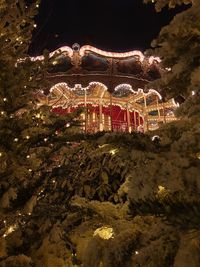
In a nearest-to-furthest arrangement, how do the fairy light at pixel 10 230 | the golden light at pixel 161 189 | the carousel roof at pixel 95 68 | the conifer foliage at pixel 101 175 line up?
the conifer foliage at pixel 101 175 < the golden light at pixel 161 189 < the fairy light at pixel 10 230 < the carousel roof at pixel 95 68

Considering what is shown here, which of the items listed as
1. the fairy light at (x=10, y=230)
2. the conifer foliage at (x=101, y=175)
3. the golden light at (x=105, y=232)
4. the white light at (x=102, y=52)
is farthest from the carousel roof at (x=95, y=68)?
the golden light at (x=105, y=232)

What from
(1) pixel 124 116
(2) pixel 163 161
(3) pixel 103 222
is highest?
(1) pixel 124 116

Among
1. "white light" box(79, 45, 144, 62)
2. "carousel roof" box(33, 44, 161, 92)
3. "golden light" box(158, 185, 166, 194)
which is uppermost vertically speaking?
"white light" box(79, 45, 144, 62)

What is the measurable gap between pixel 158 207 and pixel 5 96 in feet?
13.2

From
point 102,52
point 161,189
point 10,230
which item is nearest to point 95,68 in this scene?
point 102,52

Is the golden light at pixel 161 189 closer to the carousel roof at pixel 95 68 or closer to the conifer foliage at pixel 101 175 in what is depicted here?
the conifer foliage at pixel 101 175

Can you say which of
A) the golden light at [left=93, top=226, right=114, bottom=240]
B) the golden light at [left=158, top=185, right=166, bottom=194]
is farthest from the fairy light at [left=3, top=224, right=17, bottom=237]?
the golden light at [left=158, top=185, right=166, bottom=194]

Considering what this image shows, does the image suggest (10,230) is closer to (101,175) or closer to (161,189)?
(101,175)

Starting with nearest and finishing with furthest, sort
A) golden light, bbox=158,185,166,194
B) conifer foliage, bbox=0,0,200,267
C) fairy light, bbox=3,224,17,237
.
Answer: conifer foliage, bbox=0,0,200,267 < golden light, bbox=158,185,166,194 < fairy light, bbox=3,224,17,237

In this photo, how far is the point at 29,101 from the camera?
6355 millimetres

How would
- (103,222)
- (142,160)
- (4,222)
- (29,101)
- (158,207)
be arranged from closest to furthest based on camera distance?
(158,207) < (142,160) < (103,222) < (4,222) < (29,101)

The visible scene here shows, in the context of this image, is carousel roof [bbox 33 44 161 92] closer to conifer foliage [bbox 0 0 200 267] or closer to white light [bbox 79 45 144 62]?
white light [bbox 79 45 144 62]

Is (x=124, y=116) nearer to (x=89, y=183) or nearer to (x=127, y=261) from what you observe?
(x=89, y=183)

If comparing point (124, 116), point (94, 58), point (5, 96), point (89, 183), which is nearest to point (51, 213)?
point (89, 183)
